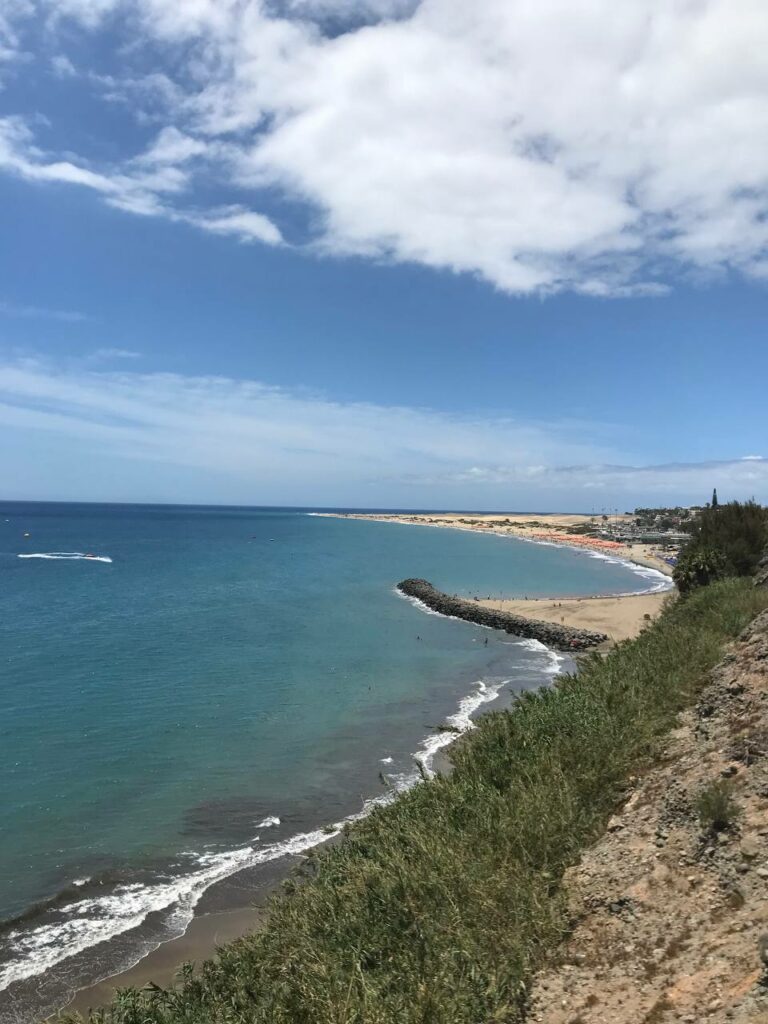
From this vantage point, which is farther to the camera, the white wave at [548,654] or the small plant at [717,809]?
the white wave at [548,654]

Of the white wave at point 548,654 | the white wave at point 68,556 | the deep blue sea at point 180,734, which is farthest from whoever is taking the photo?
the white wave at point 68,556

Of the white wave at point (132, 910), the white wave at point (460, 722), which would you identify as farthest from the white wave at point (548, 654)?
the white wave at point (132, 910)

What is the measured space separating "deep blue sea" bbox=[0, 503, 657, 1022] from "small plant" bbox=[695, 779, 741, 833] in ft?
34.4

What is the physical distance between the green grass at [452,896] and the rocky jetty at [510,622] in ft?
95.8

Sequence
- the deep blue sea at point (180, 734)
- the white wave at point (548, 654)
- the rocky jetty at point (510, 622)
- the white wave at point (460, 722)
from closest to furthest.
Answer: the deep blue sea at point (180, 734), the white wave at point (460, 722), the white wave at point (548, 654), the rocky jetty at point (510, 622)

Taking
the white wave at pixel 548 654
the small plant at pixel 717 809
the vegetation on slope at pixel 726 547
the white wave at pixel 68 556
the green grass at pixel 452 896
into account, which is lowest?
the white wave at pixel 548 654

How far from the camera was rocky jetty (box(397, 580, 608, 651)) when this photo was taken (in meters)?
40.9

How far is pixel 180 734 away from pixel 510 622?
28.1 metres

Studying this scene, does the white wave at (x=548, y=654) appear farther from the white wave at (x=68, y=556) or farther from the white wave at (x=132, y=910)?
the white wave at (x=68, y=556)

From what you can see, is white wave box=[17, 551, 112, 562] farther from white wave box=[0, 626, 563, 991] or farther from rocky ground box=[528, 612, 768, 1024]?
rocky ground box=[528, 612, 768, 1024]

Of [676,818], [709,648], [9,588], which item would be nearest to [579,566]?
[9,588]

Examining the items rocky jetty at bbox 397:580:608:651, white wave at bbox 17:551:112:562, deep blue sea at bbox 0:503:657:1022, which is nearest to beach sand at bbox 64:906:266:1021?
deep blue sea at bbox 0:503:657:1022

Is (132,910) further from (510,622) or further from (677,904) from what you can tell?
(510,622)

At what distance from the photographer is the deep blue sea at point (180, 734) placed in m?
13.8
